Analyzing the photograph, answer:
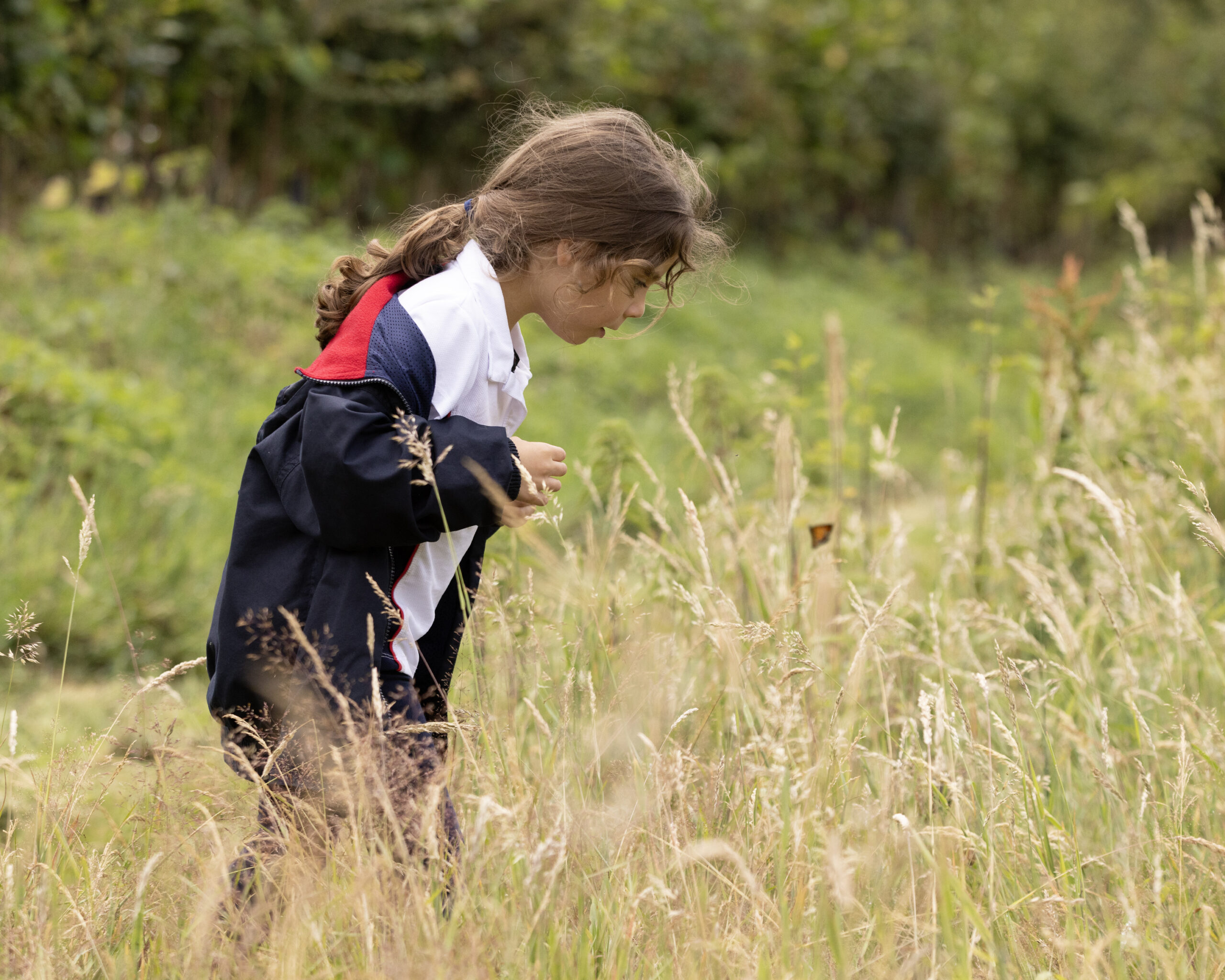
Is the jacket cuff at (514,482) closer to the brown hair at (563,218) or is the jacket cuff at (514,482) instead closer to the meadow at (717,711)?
the meadow at (717,711)

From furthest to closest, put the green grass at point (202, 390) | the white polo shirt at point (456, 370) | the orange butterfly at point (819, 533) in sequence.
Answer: the green grass at point (202, 390) → the orange butterfly at point (819, 533) → the white polo shirt at point (456, 370)

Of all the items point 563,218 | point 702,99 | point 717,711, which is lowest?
point 717,711

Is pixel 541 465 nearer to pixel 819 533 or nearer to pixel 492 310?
pixel 492 310

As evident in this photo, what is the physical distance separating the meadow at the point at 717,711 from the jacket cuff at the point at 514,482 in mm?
103

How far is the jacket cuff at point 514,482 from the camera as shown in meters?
1.68

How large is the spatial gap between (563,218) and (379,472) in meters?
0.60

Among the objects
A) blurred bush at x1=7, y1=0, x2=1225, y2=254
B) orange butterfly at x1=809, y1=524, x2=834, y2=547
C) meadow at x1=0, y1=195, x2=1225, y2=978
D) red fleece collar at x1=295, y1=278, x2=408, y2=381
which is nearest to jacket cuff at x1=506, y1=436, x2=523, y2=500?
meadow at x1=0, y1=195, x2=1225, y2=978

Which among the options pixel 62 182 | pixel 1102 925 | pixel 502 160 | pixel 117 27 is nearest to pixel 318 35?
pixel 117 27

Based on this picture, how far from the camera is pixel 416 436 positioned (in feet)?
5.16

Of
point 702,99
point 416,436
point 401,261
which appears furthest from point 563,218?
point 702,99

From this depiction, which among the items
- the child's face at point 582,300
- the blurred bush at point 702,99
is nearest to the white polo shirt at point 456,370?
the child's face at point 582,300

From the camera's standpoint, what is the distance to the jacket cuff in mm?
1678

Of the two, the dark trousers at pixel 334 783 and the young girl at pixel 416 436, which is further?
the young girl at pixel 416 436

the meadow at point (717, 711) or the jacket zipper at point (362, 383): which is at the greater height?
the jacket zipper at point (362, 383)
